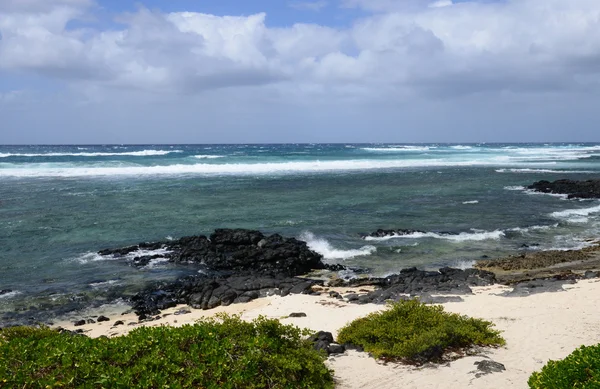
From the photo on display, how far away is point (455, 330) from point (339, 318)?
9.97 ft

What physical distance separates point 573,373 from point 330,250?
13519mm

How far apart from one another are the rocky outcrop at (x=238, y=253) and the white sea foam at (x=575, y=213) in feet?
50.0

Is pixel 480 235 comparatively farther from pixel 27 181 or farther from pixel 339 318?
pixel 27 181

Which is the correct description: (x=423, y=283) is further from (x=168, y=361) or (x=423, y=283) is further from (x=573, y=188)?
(x=573, y=188)

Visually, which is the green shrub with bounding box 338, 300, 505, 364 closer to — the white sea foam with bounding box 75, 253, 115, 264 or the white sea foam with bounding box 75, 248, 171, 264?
the white sea foam with bounding box 75, 248, 171, 264

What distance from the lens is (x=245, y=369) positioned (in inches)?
227

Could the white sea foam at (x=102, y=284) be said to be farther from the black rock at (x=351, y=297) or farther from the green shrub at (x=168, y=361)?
the green shrub at (x=168, y=361)

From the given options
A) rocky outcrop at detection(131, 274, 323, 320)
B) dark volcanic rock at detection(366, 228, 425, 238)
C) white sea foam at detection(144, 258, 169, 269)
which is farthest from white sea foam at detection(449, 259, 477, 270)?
white sea foam at detection(144, 258, 169, 269)

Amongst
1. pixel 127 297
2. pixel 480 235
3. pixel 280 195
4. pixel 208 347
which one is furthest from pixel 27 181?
pixel 208 347

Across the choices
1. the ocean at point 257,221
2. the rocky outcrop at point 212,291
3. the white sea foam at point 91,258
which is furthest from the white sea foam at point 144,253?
the rocky outcrop at point 212,291

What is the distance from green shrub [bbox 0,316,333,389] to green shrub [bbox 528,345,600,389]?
2.74 m

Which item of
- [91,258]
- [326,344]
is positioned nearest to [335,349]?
[326,344]

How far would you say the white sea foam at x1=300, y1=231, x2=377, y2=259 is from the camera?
18.1 meters

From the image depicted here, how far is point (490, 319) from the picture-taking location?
10.1 m
